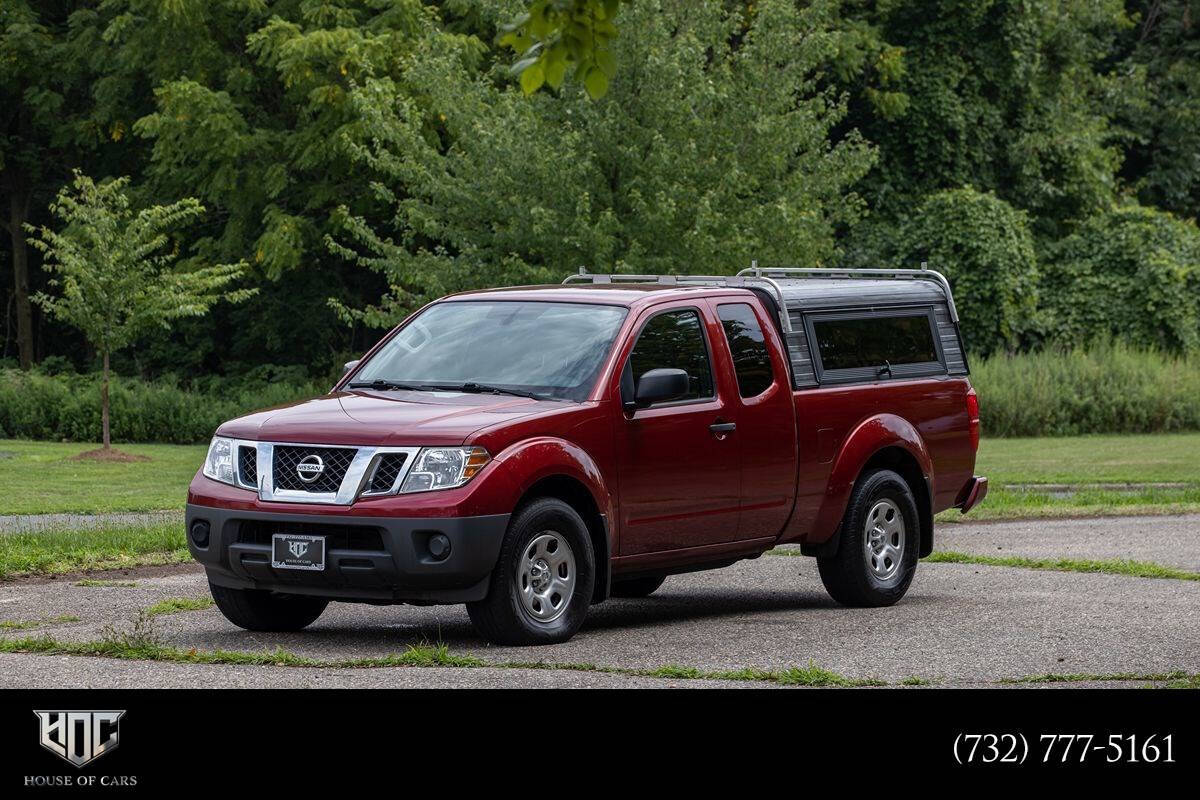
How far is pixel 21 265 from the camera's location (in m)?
42.9

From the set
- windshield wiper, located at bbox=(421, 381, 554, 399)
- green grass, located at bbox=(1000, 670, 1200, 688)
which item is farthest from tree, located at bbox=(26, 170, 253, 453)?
green grass, located at bbox=(1000, 670, 1200, 688)

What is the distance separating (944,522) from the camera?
1845 cm

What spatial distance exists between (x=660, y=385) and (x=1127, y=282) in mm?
31619

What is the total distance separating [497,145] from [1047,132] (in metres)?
21.4

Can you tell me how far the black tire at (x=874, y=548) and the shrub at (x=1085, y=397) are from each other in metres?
20.8

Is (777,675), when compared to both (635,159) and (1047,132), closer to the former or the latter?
(635,159)

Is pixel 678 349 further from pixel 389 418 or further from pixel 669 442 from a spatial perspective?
pixel 389 418

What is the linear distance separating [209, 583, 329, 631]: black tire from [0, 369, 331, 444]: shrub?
74.3 ft

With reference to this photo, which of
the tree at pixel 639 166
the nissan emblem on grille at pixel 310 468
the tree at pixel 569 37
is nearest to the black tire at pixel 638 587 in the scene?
the nissan emblem on grille at pixel 310 468

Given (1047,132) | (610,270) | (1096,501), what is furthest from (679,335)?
(1047,132)

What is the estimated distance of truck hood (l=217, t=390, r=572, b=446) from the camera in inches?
378
